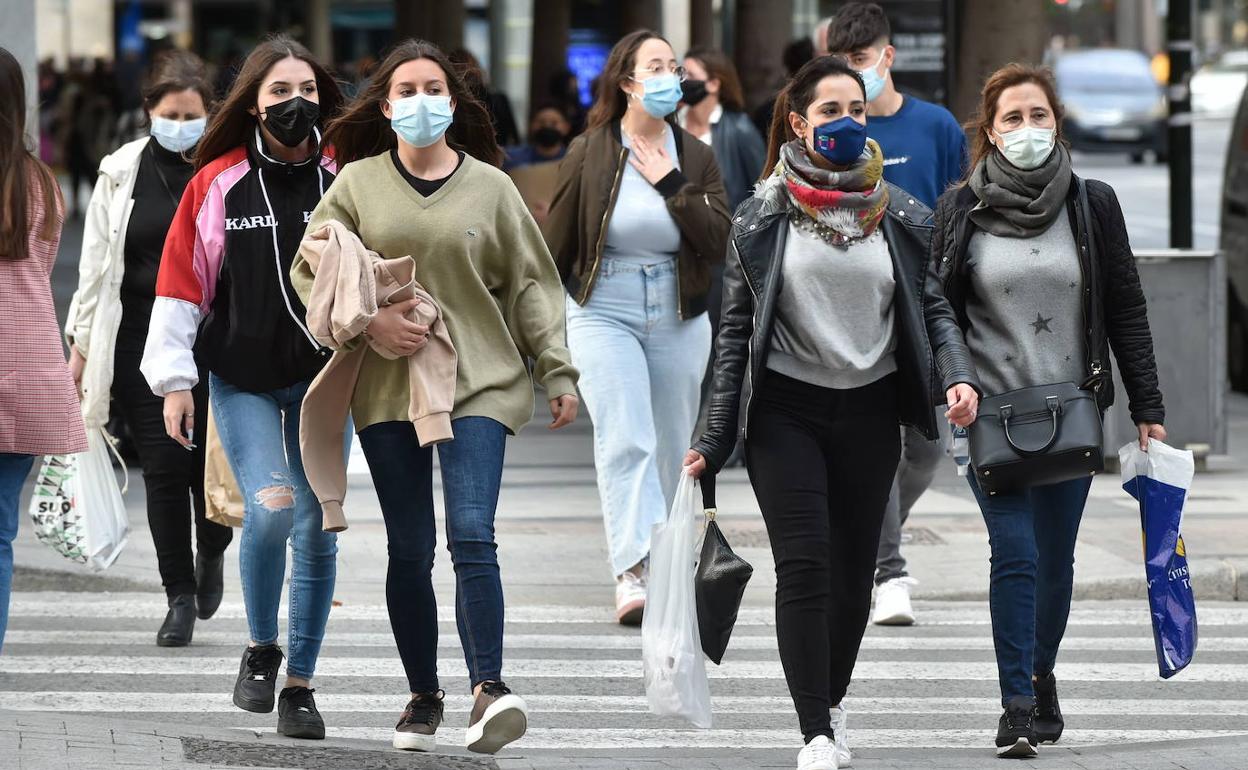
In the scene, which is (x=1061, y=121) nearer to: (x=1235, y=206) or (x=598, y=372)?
(x=598, y=372)

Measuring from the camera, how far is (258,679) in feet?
20.1

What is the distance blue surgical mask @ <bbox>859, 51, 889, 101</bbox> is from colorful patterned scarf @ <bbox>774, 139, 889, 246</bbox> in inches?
72.7

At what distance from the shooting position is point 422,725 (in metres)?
5.80

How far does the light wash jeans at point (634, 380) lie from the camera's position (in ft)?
25.6

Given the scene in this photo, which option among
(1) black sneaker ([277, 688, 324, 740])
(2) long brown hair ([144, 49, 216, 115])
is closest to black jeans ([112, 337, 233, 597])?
(2) long brown hair ([144, 49, 216, 115])

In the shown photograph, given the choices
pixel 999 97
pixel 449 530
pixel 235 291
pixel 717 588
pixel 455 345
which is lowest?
pixel 717 588

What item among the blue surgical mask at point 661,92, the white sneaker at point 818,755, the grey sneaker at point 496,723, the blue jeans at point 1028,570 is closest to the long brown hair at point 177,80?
the blue surgical mask at point 661,92

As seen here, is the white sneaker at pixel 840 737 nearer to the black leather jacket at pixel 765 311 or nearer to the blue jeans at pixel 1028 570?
the blue jeans at pixel 1028 570

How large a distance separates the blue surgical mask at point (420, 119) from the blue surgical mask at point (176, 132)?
1.95 m

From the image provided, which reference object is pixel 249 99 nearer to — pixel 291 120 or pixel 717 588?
pixel 291 120

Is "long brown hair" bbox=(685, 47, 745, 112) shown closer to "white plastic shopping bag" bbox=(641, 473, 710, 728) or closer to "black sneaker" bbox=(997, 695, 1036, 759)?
"white plastic shopping bag" bbox=(641, 473, 710, 728)

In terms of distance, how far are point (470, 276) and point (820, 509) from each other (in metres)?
1.04

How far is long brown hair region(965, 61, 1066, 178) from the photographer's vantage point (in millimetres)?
6160

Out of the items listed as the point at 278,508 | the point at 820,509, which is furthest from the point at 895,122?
the point at 278,508
